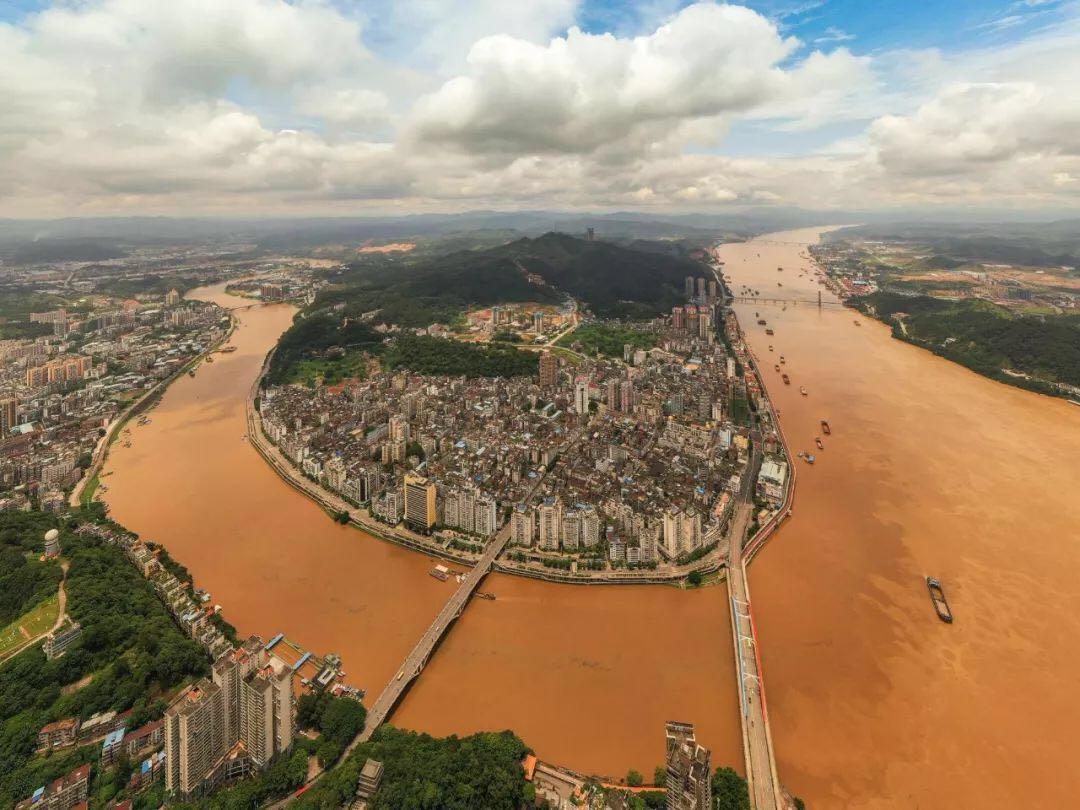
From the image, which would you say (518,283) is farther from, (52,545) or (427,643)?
(427,643)

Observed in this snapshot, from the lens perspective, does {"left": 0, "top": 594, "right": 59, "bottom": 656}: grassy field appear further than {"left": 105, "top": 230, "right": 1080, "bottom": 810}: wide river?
Yes

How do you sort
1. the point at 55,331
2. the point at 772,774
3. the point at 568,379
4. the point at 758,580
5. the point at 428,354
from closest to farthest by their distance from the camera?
the point at 772,774, the point at 758,580, the point at 568,379, the point at 428,354, the point at 55,331

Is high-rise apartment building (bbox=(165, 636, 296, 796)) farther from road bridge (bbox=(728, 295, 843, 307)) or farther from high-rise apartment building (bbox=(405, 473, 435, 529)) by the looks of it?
road bridge (bbox=(728, 295, 843, 307))

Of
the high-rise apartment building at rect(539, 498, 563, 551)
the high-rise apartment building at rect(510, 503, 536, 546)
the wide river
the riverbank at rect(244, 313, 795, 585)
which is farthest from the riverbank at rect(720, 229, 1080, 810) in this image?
the high-rise apartment building at rect(510, 503, 536, 546)

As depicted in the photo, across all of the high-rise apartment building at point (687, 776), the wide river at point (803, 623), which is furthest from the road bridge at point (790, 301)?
the high-rise apartment building at point (687, 776)

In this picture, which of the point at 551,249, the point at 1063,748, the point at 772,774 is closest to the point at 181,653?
the point at 772,774

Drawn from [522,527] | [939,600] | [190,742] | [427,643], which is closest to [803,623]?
[939,600]

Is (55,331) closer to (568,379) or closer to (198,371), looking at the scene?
(198,371)
